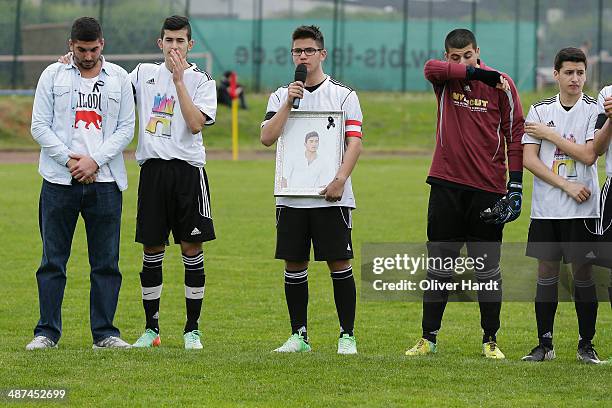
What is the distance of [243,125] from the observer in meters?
36.6

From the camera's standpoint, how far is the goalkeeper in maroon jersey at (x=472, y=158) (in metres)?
8.12

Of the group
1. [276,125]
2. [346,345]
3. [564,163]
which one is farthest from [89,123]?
[564,163]

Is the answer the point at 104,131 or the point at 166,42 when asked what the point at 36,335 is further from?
the point at 166,42

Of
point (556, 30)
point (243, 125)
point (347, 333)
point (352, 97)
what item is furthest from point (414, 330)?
point (556, 30)

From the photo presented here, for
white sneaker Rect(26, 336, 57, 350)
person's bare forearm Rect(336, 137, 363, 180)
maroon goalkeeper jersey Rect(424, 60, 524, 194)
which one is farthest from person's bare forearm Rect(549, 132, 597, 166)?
white sneaker Rect(26, 336, 57, 350)

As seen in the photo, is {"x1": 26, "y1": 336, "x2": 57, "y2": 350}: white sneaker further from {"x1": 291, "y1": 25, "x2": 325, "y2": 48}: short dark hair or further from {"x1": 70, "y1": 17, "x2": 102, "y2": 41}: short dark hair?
{"x1": 291, "y1": 25, "x2": 325, "y2": 48}: short dark hair

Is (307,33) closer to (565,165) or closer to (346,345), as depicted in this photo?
(565,165)

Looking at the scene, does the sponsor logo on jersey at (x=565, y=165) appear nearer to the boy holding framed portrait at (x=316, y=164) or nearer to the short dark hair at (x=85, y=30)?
the boy holding framed portrait at (x=316, y=164)

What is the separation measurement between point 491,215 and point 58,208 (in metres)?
2.92

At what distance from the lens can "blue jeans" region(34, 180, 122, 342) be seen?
8.18 m

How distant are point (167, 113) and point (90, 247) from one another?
108 centimetres

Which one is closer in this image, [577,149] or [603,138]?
[603,138]

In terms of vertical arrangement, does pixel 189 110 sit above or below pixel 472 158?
above

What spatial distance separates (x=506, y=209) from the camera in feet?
26.1
